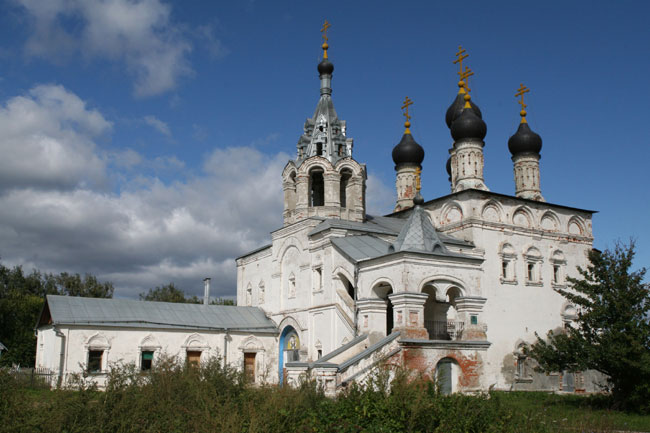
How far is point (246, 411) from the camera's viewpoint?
680 centimetres

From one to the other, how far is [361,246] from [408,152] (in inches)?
388

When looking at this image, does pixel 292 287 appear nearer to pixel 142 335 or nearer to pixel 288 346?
pixel 288 346

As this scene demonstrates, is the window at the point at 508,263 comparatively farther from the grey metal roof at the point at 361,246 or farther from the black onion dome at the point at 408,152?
the black onion dome at the point at 408,152

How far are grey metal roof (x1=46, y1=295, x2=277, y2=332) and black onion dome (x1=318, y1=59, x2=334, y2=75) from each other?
28.5 feet

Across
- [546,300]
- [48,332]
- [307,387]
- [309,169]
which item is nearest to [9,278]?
[48,332]

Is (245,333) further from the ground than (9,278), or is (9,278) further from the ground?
(9,278)

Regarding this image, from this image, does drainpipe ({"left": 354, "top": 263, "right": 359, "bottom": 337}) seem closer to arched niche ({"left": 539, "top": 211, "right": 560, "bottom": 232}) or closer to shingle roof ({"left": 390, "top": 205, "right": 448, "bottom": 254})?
shingle roof ({"left": 390, "top": 205, "right": 448, "bottom": 254})

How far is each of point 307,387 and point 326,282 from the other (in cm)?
961

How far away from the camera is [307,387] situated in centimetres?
799

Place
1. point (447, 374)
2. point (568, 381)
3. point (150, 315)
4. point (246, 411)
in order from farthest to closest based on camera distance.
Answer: point (568, 381) < point (150, 315) < point (447, 374) < point (246, 411)

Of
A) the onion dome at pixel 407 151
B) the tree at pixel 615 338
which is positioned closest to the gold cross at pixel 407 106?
the onion dome at pixel 407 151

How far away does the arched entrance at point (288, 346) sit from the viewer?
18.8m

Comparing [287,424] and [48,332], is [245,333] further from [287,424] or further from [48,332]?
[287,424]

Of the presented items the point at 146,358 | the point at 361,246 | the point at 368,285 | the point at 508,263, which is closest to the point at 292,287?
the point at 361,246
